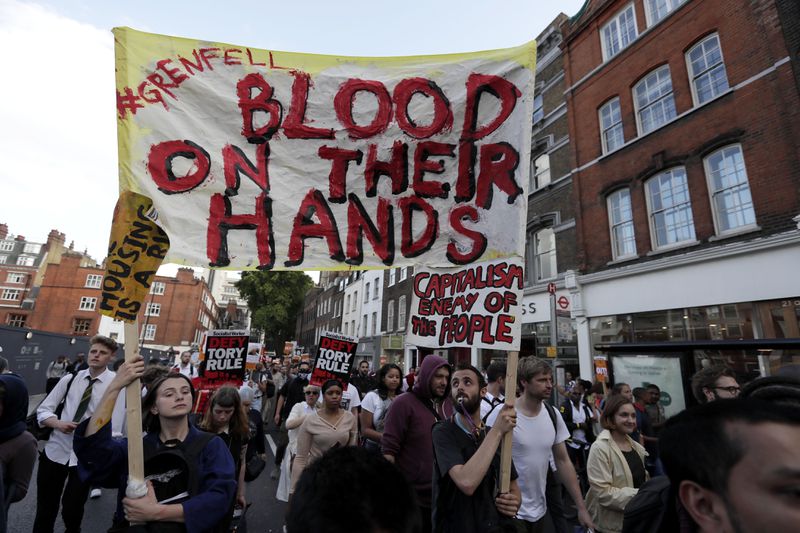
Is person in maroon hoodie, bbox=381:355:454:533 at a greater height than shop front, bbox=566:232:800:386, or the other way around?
shop front, bbox=566:232:800:386

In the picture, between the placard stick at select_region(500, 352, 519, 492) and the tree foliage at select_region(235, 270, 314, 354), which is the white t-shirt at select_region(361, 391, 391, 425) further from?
the tree foliage at select_region(235, 270, 314, 354)

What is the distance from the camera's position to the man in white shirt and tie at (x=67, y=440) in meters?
3.73

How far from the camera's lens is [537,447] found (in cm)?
333

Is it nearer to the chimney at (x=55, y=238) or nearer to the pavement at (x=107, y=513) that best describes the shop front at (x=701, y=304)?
the pavement at (x=107, y=513)

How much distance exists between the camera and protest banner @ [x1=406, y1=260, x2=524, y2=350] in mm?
2850

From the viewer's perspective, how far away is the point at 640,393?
22.2ft

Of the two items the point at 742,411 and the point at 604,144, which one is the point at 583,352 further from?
the point at 742,411

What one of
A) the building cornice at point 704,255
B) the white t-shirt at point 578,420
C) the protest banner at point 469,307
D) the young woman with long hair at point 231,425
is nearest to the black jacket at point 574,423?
the white t-shirt at point 578,420

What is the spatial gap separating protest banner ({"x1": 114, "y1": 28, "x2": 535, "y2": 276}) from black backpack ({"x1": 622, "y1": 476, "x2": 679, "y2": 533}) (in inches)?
67.2

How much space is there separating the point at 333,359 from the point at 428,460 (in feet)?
11.4

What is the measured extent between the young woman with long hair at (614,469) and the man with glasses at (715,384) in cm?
68

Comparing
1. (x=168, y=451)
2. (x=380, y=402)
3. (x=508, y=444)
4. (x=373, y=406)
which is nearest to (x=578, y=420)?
(x=380, y=402)

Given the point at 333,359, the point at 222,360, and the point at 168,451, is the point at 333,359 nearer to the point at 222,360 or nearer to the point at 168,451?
the point at 222,360

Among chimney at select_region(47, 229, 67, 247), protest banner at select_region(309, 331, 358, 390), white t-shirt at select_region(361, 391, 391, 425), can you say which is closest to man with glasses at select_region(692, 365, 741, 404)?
white t-shirt at select_region(361, 391, 391, 425)
